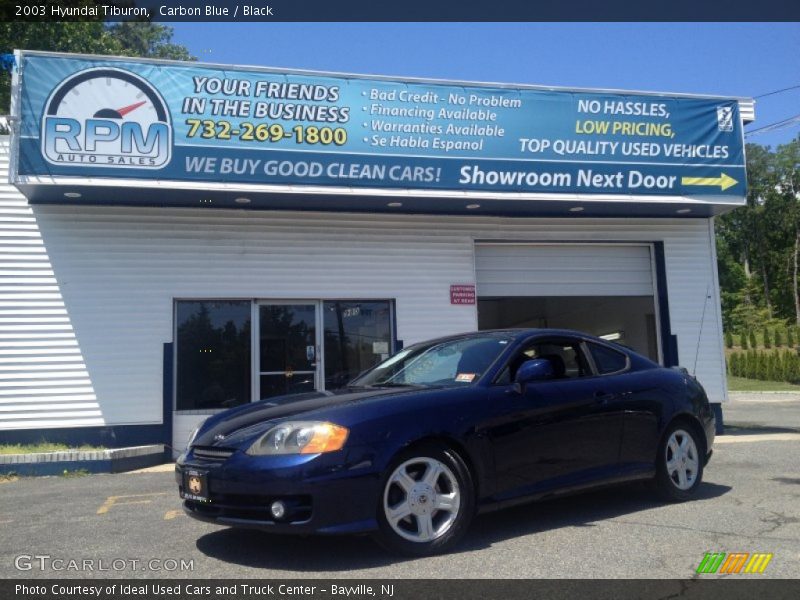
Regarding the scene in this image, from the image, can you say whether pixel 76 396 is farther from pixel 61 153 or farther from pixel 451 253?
pixel 451 253

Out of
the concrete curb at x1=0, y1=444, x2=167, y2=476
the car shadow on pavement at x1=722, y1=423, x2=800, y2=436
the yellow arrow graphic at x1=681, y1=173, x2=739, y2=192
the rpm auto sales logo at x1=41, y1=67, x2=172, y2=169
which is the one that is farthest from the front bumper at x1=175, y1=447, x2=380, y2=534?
the car shadow on pavement at x1=722, y1=423, x2=800, y2=436

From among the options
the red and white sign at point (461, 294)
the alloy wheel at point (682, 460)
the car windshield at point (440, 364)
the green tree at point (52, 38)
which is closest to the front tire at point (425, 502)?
the car windshield at point (440, 364)

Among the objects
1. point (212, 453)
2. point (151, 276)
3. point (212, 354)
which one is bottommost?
point (212, 453)

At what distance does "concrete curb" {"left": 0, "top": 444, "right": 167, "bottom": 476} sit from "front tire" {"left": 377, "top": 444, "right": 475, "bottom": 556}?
6160 mm

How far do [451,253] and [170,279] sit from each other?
438 cm

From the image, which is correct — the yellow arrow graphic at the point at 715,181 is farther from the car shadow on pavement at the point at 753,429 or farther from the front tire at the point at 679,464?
the front tire at the point at 679,464

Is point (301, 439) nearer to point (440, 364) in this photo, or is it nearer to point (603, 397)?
point (440, 364)

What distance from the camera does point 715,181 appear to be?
1249 centimetres

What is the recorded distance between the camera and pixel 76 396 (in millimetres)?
10609

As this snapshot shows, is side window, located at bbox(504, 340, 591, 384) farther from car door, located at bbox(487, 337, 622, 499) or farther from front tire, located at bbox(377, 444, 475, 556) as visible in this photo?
front tire, located at bbox(377, 444, 475, 556)

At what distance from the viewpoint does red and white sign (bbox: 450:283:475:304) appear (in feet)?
40.4

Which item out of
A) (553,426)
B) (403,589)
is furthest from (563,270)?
(403,589)

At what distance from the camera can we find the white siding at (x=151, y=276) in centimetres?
1060

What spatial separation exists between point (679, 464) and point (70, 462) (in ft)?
23.3
